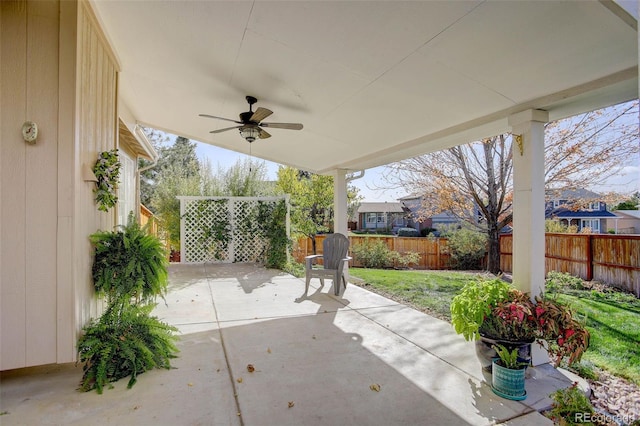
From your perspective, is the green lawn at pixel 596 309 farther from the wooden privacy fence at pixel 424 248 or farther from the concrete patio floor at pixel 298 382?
the wooden privacy fence at pixel 424 248

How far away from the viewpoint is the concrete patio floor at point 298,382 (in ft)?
6.83

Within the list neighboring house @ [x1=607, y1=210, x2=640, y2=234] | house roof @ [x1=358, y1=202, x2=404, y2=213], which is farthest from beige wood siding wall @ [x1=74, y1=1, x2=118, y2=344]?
house roof @ [x1=358, y1=202, x2=404, y2=213]

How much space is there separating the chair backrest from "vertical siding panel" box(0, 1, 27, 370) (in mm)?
3986

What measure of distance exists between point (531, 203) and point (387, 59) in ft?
5.62

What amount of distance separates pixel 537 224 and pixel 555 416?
1540 millimetres

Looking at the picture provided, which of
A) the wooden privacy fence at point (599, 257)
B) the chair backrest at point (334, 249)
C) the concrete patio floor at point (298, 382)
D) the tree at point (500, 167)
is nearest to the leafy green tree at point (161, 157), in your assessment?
the tree at point (500, 167)

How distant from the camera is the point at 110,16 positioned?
112 inches

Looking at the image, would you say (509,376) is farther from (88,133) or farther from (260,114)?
(88,133)

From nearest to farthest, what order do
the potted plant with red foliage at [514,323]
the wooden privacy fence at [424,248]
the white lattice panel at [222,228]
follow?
the potted plant with red foliage at [514,323]
the white lattice panel at [222,228]
the wooden privacy fence at [424,248]

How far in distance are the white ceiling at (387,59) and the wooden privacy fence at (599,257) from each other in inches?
183

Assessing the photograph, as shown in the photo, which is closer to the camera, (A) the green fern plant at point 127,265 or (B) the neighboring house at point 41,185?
(B) the neighboring house at point 41,185

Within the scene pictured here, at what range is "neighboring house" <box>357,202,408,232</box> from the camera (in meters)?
24.7

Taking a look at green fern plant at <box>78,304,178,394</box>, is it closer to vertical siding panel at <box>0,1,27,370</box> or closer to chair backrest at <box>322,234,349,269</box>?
vertical siding panel at <box>0,1,27,370</box>

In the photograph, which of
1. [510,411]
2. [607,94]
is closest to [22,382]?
[510,411]
